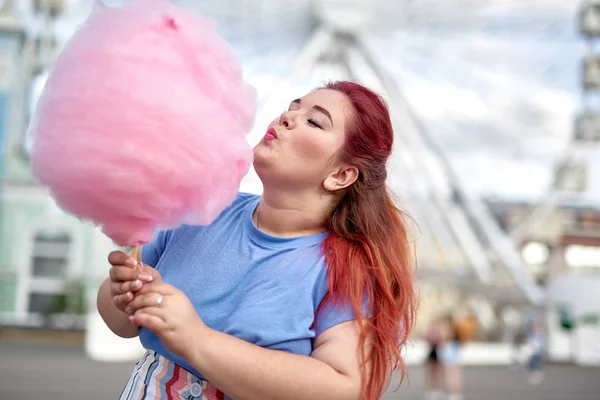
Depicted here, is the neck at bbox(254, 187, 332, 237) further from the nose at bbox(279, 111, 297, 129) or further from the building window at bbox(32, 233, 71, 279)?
the building window at bbox(32, 233, 71, 279)

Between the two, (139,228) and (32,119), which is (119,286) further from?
(32,119)

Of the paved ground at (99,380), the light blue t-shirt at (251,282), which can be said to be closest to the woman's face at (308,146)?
the light blue t-shirt at (251,282)

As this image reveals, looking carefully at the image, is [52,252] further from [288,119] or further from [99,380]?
[288,119]

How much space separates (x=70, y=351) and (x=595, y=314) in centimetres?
1642

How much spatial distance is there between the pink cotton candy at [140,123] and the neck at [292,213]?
0.15 metres

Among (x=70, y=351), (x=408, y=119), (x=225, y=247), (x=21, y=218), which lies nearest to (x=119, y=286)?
(x=225, y=247)

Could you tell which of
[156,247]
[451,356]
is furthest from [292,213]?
[451,356]

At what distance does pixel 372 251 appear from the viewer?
151 centimetres

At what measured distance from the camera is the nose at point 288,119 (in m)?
1.53

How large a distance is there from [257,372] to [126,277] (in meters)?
0.26

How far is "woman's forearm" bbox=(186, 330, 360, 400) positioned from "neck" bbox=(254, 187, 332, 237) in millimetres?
279

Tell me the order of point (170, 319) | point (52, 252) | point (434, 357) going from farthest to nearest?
point (52, 252) → point (434, 357) → point (170, 319)

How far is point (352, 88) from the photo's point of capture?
1.63 metres

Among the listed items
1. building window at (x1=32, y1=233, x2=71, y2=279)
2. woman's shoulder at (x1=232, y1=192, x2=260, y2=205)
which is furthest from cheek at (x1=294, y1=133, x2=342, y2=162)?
building window at (x1=32, y1=233, x2=71, y2=279)
